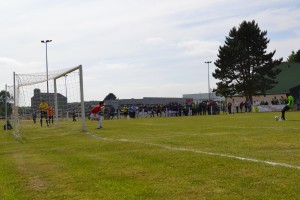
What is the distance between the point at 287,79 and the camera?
270 ft

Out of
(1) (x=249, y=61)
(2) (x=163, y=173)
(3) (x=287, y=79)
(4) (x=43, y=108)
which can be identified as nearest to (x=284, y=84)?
(3) (x=287, y=79)

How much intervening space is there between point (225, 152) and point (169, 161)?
1.67m

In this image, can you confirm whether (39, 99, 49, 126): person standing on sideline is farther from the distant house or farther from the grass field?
the distant house

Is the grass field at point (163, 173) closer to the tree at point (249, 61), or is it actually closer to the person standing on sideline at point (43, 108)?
the person standing on sideline at point (43, 108)

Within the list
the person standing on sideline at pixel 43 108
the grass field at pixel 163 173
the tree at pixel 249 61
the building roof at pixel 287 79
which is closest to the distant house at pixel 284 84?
the building roof at pixel 287 79

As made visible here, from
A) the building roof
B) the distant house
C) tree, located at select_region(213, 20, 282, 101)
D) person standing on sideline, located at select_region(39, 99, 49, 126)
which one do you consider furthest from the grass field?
the building roof

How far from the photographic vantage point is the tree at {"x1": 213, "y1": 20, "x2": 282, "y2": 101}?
244ft

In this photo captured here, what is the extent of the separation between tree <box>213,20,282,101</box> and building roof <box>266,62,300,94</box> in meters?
5.49

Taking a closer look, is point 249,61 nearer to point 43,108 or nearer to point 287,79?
point 287,79

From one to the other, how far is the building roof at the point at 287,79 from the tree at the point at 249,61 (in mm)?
5489

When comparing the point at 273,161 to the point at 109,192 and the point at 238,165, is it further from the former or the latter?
the point at 109,192

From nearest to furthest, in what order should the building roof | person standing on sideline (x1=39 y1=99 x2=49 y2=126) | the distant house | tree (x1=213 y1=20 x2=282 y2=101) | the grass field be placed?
the grass field, person standing on sideline (x1=39 y1=99 x2=49 y2=126), tree (x1=213 y1=20 x2=282 y2=101), the distant house, the building roof

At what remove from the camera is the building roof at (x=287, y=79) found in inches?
3158

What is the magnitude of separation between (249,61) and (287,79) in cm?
1150
